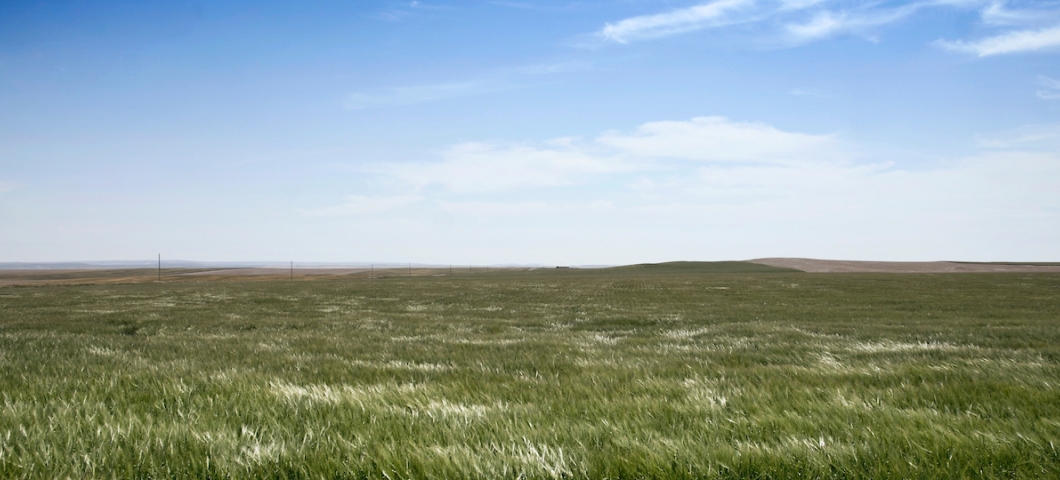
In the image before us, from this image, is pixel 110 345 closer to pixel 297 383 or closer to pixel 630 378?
pixel 297 383

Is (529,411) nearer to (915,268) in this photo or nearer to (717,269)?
(717,269)

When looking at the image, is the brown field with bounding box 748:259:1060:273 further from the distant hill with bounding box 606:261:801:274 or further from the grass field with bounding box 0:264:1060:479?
the grass field with bounding box 0:264:1060:479

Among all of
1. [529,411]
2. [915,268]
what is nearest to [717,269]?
[915,268]

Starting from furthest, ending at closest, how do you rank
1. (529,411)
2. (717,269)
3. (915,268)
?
(717,269) → (915,268) → (529,411)

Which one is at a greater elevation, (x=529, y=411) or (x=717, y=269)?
(x=529, y=411)

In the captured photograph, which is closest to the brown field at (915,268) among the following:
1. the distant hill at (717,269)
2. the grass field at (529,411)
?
the distant hill at (717,269)

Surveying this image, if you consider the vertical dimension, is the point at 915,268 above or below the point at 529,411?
below

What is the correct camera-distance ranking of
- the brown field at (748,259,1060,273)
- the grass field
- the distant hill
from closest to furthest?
the grass field, the brown field at (748,259,1060,273), the distant hill

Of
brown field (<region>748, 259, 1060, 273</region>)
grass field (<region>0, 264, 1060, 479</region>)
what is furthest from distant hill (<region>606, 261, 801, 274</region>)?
grass field (<region>0, 264, 1060, 479</region>)

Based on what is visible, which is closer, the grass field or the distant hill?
the grass field

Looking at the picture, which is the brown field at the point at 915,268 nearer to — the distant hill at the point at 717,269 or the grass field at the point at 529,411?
the distant hill at the point at 717,269

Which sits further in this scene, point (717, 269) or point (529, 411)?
point (717, 269)

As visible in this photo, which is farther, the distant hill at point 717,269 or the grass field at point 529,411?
the distant hill at point 717,269

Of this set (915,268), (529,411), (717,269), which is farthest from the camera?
(717,269)
